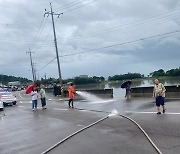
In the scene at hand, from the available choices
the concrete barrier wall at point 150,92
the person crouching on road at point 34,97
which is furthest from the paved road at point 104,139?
the person crouching on road at point 34,97

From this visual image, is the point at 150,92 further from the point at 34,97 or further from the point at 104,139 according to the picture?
the point at 104,139

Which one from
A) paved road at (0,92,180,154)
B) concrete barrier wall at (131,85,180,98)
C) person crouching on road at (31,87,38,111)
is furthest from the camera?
person crouching on road at (31,87,38,111)

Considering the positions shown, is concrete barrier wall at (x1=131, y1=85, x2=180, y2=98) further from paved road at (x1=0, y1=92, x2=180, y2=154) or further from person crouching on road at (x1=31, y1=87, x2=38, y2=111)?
paved road at (x1=0, y1=92, x2=180, y2=154)

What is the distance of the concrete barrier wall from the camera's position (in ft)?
72.9

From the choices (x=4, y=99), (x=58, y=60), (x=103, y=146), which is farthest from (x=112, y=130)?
(x=58, y=60)

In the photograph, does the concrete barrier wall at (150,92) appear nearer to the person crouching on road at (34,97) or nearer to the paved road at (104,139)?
the person crouching on road at (34,97)

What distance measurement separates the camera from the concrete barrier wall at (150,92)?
22.2m

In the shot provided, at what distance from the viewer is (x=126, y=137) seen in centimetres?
975

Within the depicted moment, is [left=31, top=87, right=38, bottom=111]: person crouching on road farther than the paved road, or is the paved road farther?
[left=31, top=87, right=38, bottom=111]: person crouching on road

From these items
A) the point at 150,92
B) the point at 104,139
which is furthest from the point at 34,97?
the point at 104,139

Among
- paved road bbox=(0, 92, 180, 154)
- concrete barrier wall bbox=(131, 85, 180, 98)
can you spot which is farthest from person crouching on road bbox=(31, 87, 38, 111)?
paved road bbox=(0, 92, 180, 154)

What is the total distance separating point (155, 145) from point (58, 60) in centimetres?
3756

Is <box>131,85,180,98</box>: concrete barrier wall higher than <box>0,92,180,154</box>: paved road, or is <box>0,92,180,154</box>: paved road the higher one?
<box>131,85,180,98</box>: concrete barrier wall

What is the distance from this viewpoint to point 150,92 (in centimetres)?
2559
